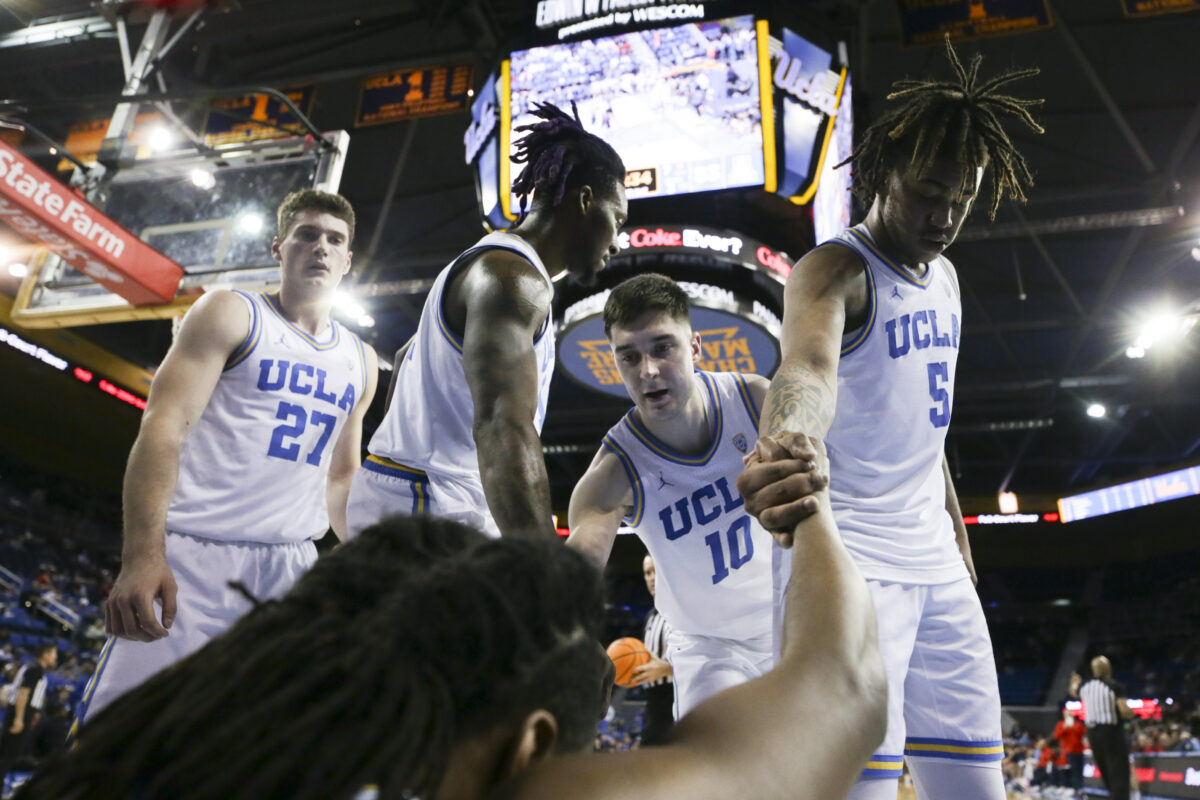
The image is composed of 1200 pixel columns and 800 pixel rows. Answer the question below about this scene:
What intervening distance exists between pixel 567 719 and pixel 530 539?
→ 0.17 m

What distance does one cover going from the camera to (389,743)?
0.64 metres

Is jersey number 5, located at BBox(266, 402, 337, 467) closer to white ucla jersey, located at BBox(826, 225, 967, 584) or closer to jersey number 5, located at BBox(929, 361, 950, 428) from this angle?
white ucla jersey, located at BBox(826, 225, 967, 584)

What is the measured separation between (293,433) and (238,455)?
19 centimetres

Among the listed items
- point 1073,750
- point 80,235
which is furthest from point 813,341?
point 1073,750

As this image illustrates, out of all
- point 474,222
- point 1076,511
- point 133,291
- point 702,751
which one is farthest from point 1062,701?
point 702,751

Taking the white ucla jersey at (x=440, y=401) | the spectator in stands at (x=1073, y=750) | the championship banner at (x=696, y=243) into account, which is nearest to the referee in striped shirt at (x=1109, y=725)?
the spectator in stands at (x=1073, y=750)

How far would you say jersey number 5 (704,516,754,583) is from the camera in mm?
2986

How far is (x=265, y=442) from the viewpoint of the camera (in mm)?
2852

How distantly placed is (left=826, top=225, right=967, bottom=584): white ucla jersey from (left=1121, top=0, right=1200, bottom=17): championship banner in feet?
24.0

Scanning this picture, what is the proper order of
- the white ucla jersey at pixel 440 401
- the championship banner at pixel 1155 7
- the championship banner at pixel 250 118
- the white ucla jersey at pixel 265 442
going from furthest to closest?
1. the championship banner at pixel 250 118
2. the championship banner at pixel 1155 7
3. the white ucla jersey at pixel 265 442
4. the white ucla jersey at pixel 440 401

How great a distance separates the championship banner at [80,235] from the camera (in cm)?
584

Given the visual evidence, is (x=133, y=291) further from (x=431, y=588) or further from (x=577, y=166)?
(x=431, y=588)

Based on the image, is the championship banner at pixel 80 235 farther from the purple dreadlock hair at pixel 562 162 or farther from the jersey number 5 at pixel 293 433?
the purple dreadlock hair at pixel 562 162

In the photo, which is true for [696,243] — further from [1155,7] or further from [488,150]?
[1155,7]
